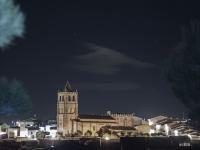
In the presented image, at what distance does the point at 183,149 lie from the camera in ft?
463

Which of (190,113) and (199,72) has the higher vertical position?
(199,72)

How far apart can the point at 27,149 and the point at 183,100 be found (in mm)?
42574

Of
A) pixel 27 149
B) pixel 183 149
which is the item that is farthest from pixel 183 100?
pixel 183 149

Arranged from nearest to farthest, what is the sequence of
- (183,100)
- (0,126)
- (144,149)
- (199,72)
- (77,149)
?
(199,72), (183,100), (144,149), (77,149), (0,126)

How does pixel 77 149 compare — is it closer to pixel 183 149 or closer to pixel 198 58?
pixel 183 149

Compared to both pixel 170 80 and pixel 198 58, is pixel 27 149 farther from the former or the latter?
pixel 198 58

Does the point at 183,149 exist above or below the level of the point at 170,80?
below

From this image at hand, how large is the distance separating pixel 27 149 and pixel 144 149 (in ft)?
96.9

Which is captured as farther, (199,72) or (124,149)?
(124,149)

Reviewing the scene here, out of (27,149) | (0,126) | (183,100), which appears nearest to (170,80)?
(183,100)

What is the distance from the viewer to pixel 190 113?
288 ft

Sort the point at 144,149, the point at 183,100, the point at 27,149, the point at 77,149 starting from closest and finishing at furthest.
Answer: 1. the point at 183,100
2. the point at 27,149
3. the point at 144,149
4. the point at 77,149

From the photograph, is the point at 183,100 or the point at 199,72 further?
the point at 183,100

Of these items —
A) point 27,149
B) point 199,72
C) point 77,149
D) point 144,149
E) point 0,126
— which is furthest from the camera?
point 0,126
